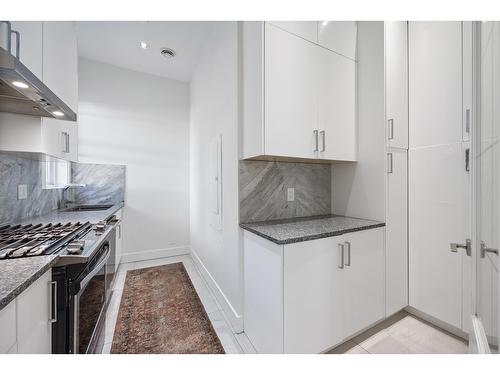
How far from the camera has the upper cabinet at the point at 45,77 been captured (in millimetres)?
1100

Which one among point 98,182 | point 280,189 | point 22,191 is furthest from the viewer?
point 98,182

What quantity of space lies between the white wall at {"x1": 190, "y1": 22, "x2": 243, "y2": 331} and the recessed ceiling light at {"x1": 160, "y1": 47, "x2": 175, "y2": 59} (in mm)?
353

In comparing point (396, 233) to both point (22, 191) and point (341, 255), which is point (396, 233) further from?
Answer: point (22, 191)

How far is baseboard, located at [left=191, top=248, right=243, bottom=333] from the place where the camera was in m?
1.63

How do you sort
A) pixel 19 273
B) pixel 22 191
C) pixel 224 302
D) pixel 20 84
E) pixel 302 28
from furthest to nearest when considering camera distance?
pixel 224 302, pixel 22 191, pixel 302 28, pixel 20 84, pixel 19 273

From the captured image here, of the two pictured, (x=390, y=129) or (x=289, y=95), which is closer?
(x=289, y=95)

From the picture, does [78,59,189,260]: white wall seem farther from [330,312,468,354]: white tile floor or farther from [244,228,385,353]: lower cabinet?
[330,312,468,354]: white tile floor

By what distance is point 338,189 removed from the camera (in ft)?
6.54

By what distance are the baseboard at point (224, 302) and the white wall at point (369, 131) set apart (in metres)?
1.34

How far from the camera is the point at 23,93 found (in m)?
0.99

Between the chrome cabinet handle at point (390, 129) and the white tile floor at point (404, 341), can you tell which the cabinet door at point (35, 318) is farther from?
the chrome cabinet handle at point (390, 129)

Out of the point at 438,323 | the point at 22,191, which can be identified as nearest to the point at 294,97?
the point at 438,323

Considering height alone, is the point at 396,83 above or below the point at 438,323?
above

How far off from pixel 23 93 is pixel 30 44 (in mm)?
315
